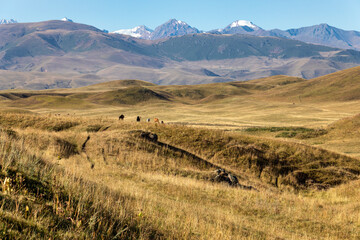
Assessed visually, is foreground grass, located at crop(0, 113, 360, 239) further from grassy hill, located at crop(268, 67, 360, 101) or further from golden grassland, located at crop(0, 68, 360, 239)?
grassy hill, located at crop(268, 67, 360, 101)

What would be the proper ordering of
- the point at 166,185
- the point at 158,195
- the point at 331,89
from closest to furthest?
the point at 158,195
the point at 166,185
the point at 331,89

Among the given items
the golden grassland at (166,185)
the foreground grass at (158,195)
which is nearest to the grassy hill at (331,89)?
the golden grassland at (166,185)

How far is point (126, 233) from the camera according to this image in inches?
213

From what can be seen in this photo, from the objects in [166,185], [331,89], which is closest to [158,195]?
[166,185]

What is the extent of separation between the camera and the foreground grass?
5453 millimetres

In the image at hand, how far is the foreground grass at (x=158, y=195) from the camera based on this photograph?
17.9ft

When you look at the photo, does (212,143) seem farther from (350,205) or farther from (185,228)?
(185,228)

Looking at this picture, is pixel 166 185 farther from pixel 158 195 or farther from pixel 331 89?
pixel 331 89

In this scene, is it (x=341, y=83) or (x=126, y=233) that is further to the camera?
(x=341, y=83)

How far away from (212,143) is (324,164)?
8.05 m

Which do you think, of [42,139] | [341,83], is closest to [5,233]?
[42,139]

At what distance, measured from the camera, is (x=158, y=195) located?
32.5ft

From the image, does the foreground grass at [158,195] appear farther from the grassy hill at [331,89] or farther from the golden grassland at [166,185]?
the grassy hill at [331,89]

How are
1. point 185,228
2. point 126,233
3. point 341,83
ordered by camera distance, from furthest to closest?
point 341,83 < point 185,228 < point 126,233
